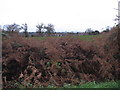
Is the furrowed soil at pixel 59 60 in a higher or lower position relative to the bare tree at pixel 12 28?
lower

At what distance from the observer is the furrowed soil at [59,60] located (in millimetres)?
8227

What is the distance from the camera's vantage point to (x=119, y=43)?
9859 millimetres

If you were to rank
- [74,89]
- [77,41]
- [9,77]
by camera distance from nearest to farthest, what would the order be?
[74,89], [9,77], [77,41]

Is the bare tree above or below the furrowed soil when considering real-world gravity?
above

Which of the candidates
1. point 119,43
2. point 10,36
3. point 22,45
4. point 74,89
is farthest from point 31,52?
point 119,43

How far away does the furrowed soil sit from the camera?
8.23 meters

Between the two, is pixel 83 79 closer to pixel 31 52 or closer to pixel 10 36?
pixel 31 52

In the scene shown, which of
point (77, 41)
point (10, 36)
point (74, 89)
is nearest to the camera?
point (74, 89)

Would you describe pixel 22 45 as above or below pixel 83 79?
above

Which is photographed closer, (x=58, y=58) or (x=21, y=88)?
(x=21, y=88)

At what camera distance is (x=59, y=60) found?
8.71m

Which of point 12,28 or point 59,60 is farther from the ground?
point 12,28

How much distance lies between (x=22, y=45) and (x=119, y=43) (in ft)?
11.8

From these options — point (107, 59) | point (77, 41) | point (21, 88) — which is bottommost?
point (21, 88)
